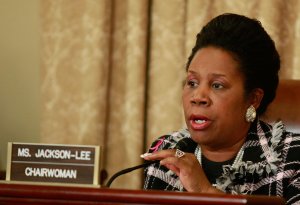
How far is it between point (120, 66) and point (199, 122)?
0.91m

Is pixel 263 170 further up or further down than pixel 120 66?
further down

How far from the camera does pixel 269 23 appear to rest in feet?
7.49

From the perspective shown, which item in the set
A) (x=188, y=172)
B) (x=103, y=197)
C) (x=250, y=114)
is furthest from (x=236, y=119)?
(x=103, y=197)

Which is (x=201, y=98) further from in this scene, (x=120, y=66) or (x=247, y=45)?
(x=120, y=66)

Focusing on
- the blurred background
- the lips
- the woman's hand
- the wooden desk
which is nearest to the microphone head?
the lips

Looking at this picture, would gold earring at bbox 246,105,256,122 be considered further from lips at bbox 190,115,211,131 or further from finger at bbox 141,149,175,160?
finger at bbox 141,149,175,160

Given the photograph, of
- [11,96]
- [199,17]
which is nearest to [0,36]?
[11,96]

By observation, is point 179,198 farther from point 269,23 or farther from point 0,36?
point 0,36

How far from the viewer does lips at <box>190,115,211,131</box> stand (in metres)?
1.64

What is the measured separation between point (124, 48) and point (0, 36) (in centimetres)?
63

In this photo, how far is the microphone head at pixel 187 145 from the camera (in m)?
1.80

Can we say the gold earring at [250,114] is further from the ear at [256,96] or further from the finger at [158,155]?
the finger at [158,155]

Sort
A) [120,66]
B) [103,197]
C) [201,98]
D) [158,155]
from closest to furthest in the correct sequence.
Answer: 1. [103,197]
2. [158,155]
3. [201,98]
4. [120,66]

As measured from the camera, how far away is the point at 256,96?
179 cm
